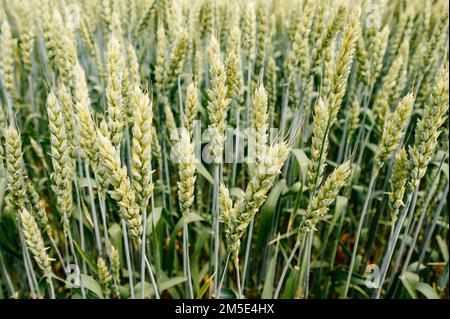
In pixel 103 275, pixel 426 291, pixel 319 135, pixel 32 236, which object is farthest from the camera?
pixel 426 291

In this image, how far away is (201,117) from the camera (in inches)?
89.5

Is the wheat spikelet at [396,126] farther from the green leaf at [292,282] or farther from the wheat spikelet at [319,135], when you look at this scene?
the green leaf at [292,282]

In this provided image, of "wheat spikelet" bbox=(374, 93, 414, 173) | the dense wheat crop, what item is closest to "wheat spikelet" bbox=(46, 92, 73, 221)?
the dense wheat crop

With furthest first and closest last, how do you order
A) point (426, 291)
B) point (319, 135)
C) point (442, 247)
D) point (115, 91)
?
1. point (442, 247)
2. point (426, 291)
3. point (319, 135)
4. point (115, 91)

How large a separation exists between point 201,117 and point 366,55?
908mm

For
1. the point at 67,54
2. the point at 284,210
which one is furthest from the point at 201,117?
the point at 67,54

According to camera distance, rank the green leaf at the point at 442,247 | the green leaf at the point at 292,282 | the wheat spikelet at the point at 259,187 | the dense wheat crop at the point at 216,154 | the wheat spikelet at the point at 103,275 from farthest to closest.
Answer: the green leaf at the point at 442,247, the green leaf at the point at 292,282, the wheat spikelet at the point at 103,275, the dense wheat crop at the point at 216,154, the wheat spikelet at the point at 259,187

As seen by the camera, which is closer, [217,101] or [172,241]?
[217,101]

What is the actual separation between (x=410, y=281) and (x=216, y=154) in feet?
3.69

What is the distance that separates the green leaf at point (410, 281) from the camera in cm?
174

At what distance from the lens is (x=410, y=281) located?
1.79 meters

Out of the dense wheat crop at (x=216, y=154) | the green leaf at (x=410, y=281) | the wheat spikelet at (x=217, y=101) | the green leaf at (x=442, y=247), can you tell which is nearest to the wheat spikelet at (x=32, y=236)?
the dense wheat crop at (x=216, y=154)

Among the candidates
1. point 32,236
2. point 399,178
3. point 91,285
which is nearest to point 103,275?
point 91,285

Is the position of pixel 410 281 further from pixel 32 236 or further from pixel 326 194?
pixel 32 236
